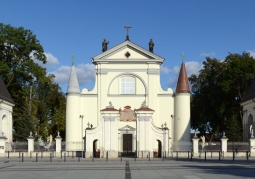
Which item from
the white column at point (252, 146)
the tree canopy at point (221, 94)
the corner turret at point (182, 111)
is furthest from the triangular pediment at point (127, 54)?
the white column at point (252, 146)

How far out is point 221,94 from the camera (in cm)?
7006

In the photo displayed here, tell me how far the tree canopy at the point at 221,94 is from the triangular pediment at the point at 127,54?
1173 cm

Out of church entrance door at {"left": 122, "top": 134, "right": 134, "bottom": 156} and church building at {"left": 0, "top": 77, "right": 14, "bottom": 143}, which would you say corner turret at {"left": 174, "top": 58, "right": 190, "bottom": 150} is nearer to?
church entrance door at {"left": 122, "top": 134, "right": 134, "bottom": 156}

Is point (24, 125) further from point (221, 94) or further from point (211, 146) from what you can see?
point (221, 94)

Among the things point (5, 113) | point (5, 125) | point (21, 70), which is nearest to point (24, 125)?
point (5, 125)

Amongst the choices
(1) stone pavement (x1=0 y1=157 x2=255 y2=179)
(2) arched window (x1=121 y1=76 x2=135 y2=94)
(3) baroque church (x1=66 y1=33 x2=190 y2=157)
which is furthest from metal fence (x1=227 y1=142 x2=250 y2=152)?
(1) stone pavement (x1=0 y1=157 x2=255 y2=179)

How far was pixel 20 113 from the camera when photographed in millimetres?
64812

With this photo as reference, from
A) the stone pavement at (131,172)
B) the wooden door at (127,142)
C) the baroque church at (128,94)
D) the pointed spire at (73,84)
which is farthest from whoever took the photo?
the pointed spire at (73,84)

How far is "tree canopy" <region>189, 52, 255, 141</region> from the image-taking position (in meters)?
→ 66.8

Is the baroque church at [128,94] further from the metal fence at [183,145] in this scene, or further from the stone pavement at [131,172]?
the stone pavement at [131,172]

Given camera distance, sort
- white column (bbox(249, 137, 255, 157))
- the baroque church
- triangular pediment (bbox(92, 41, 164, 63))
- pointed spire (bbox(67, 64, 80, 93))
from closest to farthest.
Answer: white column (bbox(249, 137, 255, 157)) → the baroque church → pointed spire (bbox(67, 64, 80, 93)) → triangular pediment (bbox(92, 41, 164, 63))

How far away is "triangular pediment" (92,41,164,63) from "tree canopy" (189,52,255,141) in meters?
11.7

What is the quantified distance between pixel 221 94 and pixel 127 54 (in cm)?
1625

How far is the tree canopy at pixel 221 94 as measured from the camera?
66.8 meters
